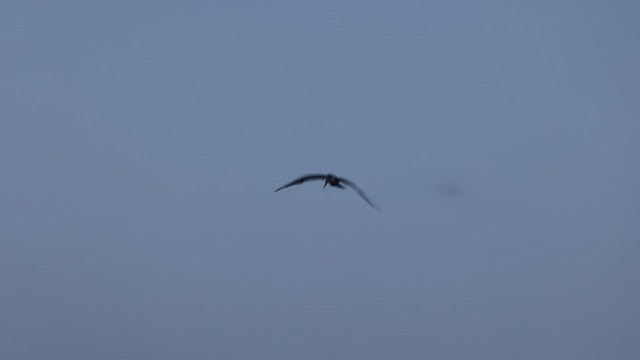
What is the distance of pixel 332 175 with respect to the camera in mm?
141250

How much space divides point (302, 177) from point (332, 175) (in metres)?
8.93

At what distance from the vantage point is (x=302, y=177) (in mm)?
149750
